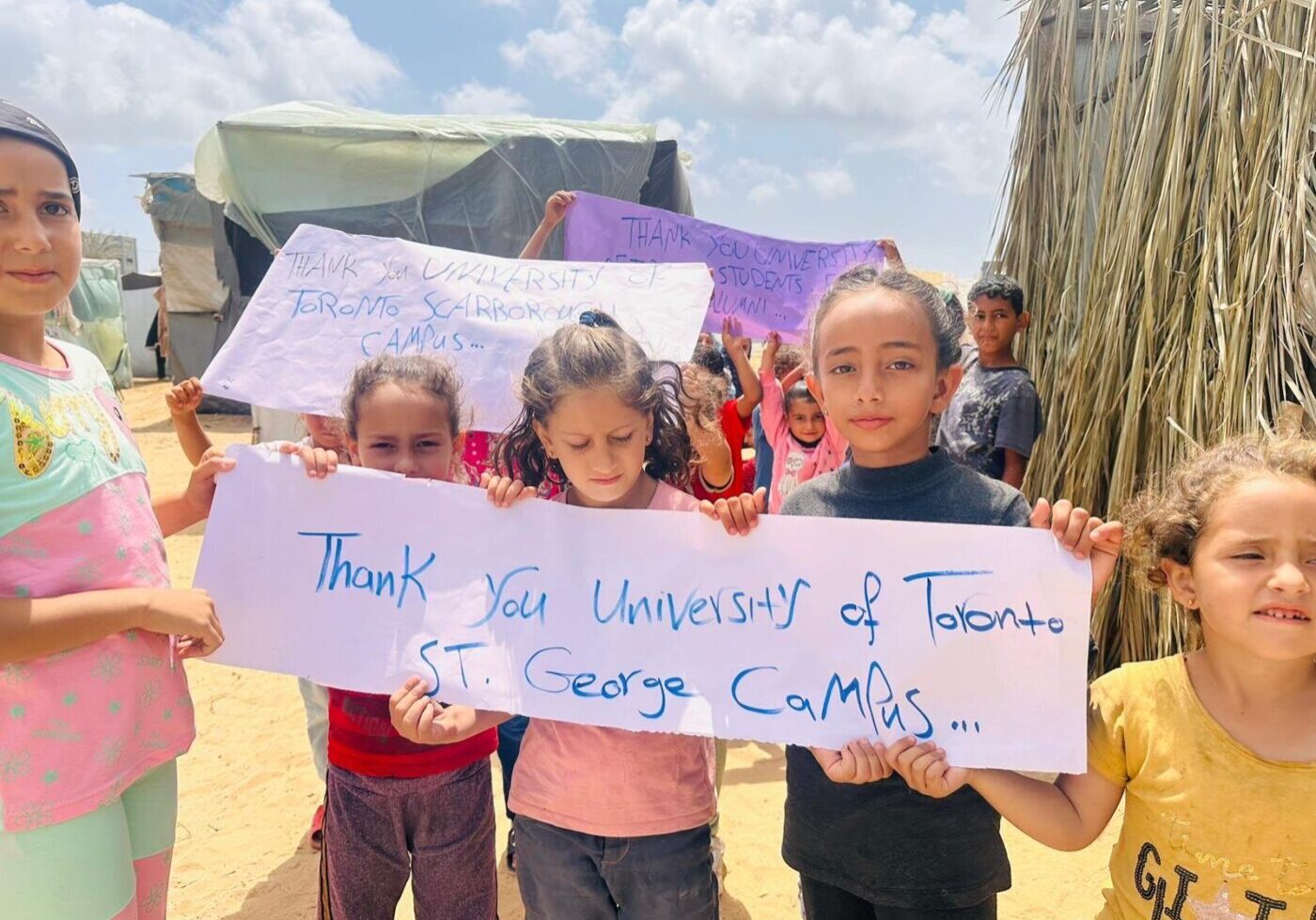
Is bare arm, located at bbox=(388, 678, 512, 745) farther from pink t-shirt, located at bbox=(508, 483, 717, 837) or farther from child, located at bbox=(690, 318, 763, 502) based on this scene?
child, located at bbox=(690, 318, 763, 502)

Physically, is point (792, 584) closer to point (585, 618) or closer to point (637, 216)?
point (585, 618)

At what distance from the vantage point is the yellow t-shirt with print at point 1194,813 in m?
1.20

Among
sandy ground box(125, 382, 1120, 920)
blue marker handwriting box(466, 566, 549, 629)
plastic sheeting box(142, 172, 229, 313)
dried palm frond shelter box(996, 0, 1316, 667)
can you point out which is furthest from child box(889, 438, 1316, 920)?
plastic sheeting box(142, 172, 229, 313)

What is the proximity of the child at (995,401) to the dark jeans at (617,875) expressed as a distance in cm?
Answer: 225

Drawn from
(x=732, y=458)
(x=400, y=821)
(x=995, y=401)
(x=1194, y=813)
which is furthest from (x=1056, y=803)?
(x=995, y=401)

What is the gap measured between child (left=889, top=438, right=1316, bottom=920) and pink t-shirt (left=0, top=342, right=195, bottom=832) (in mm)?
1356

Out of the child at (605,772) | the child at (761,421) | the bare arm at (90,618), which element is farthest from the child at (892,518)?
the child at (761,421)

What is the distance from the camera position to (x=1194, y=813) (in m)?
1.24

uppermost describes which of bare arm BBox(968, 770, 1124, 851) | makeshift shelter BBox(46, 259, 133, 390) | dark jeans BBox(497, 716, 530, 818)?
makeshift shelter BBox(46, 259, 133, 390)

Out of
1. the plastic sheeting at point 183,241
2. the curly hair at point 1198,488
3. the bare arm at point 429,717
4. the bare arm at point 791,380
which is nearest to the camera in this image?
the curly hair at point 1198,488

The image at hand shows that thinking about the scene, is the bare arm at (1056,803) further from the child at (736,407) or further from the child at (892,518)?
the child at (736,407)

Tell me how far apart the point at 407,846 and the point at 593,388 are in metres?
1.10

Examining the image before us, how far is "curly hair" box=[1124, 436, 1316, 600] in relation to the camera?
51.1 inches

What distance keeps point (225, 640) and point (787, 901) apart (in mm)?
1940
